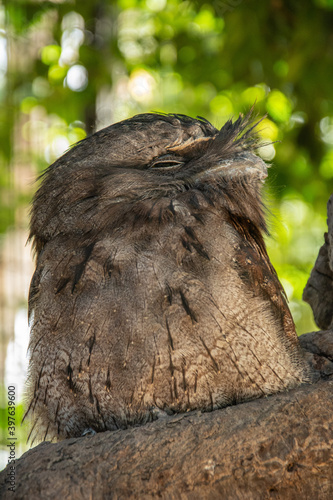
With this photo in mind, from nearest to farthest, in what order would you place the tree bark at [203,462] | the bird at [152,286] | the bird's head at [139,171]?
the tree bark at [203,462]
the bird at [152,286]
the bird's head at [139,171]

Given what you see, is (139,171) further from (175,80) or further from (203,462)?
(175,80)

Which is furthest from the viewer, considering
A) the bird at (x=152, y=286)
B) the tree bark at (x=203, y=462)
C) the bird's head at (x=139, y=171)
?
the bird's head at (x=139, y=171)

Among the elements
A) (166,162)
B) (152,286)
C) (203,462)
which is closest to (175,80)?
(166,162)

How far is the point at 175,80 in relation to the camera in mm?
5598

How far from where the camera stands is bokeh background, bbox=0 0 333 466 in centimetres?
412

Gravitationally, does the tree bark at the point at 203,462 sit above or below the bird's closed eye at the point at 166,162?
below

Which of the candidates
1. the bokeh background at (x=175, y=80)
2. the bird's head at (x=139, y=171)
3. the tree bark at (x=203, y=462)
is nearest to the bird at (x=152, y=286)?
the bird's head at (x=139, y=171)

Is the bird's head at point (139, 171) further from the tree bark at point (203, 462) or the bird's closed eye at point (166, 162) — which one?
the tree bark at point (203, 462)

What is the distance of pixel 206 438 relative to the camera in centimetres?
152

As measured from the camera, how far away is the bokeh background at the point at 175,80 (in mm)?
4121

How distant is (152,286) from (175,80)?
14.1 feet

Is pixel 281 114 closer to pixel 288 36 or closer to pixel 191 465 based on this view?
pixel 288 36

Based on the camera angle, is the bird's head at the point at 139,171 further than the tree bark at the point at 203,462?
Yes

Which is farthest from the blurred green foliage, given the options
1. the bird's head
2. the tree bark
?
the tree bark
